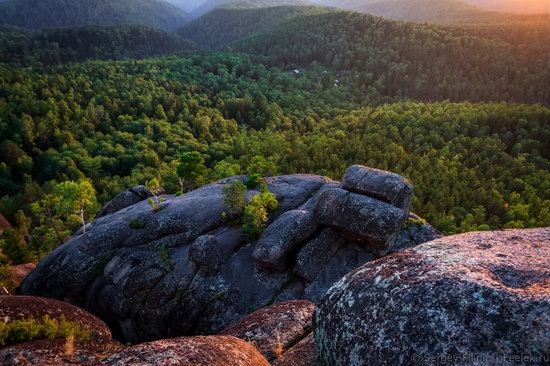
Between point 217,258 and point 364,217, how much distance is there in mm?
15044

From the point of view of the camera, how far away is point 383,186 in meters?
32.2

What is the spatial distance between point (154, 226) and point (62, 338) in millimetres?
25532

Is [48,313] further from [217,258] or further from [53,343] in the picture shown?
[217,258]

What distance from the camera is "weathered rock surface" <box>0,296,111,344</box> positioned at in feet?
52.5

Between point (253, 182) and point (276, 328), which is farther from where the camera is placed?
point (253, 182)

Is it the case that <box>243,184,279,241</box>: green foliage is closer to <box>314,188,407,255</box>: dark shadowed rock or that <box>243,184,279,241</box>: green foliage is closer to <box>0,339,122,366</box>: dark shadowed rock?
<box>314,188,407,255</box>: dark shadowed rock

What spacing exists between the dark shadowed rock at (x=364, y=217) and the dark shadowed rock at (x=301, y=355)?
58.9ft

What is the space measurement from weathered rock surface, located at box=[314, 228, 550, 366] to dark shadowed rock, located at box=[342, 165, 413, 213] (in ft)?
64.8

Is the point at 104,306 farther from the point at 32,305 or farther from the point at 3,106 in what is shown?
the point at 3,106

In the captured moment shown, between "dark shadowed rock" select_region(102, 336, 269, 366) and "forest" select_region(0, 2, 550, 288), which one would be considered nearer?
"dark shadowed rock" select_region(102, 336, 269, 366)

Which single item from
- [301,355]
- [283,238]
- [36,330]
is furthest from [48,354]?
[283,238]

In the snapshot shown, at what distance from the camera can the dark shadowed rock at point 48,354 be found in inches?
443

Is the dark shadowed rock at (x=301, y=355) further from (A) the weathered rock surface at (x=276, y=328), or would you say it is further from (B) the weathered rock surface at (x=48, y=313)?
(B) the weathered rock surface at (x=48, y=313)

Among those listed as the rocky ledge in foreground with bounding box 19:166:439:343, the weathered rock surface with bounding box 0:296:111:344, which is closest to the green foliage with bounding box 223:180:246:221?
the rocky ledge in foreground with bounding box 19:166:439:343
